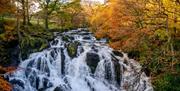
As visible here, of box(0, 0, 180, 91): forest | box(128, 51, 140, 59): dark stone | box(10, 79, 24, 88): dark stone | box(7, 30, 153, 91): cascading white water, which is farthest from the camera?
box(128, 51, 140, 59): dark stone

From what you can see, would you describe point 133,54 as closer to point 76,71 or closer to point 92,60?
point 92,60

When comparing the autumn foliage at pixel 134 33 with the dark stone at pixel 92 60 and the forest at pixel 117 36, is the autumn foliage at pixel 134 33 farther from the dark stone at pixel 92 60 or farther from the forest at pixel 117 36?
the dark stone at pixel 92 60

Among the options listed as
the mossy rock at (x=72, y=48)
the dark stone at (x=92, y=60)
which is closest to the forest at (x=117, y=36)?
the mossy rock at (x=72, y=48)

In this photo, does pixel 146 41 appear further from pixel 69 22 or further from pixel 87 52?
pixel 69 22

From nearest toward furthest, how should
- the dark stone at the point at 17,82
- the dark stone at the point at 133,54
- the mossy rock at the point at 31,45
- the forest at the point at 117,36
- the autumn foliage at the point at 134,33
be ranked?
1. the dark stone at the point at 17,82
2. the forest at the point at 117,36
3. the autumn foliage at the point at 134,33
4. the mossy rock at the point at 31,45
5. the dark stone at the point at 133,54

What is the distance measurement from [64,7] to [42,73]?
18555mm

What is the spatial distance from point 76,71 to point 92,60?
151cm

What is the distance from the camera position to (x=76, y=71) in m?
24.2

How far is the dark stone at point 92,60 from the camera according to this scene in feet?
79.9

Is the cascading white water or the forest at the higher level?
the forest

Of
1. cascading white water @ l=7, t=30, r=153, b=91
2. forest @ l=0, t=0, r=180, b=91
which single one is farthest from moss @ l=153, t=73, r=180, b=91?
cascading white water @ l=7, t=30, r=153, b=91

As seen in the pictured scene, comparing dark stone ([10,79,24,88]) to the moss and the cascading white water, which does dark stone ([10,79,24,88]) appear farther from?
the moss

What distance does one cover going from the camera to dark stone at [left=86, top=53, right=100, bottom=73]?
24359 millimetres

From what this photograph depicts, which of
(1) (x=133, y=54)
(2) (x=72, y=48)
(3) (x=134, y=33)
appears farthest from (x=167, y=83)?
(2) (x=72, y=48)
